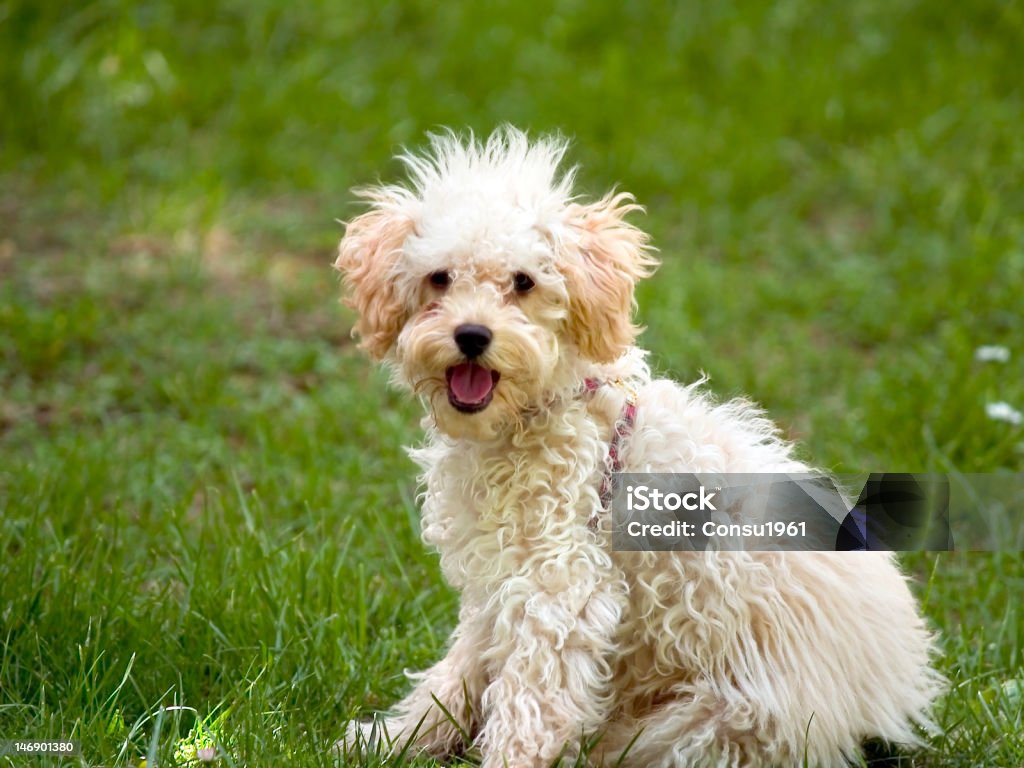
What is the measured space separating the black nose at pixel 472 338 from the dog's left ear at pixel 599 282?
259 millimetres

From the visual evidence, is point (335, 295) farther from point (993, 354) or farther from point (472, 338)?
point (472, 338)

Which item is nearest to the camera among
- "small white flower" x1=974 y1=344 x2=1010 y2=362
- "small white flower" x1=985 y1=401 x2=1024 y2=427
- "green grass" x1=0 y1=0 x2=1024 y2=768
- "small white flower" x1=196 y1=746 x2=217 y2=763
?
"small white flower" x1=196 y1=746 x2=217 y2=763

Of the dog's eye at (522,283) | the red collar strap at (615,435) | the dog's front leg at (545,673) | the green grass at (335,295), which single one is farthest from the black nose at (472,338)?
the green grass at (335,295)

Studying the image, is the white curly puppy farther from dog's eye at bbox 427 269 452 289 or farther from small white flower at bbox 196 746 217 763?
small white flower at bbox 196 746 217 763

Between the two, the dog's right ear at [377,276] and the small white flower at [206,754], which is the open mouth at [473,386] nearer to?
the dog's right ear at [377,276]

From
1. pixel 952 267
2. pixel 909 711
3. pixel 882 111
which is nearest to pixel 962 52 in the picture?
pixel 882 111

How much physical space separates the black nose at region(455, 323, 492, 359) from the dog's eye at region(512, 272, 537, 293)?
183 millimetres

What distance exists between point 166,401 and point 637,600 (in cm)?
311

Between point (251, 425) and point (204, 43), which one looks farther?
point (204, 43)

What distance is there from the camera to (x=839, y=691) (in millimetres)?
3209

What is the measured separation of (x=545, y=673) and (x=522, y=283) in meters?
0.95

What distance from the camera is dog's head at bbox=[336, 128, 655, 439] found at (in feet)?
10.2

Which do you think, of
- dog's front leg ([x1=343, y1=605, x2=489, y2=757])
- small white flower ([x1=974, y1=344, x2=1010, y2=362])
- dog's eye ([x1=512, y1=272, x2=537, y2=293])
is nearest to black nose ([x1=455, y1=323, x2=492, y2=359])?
dog's eye ([x1=512, y1=272, x2=537, y2=293])

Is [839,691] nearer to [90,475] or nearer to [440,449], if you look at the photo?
[440,449]
